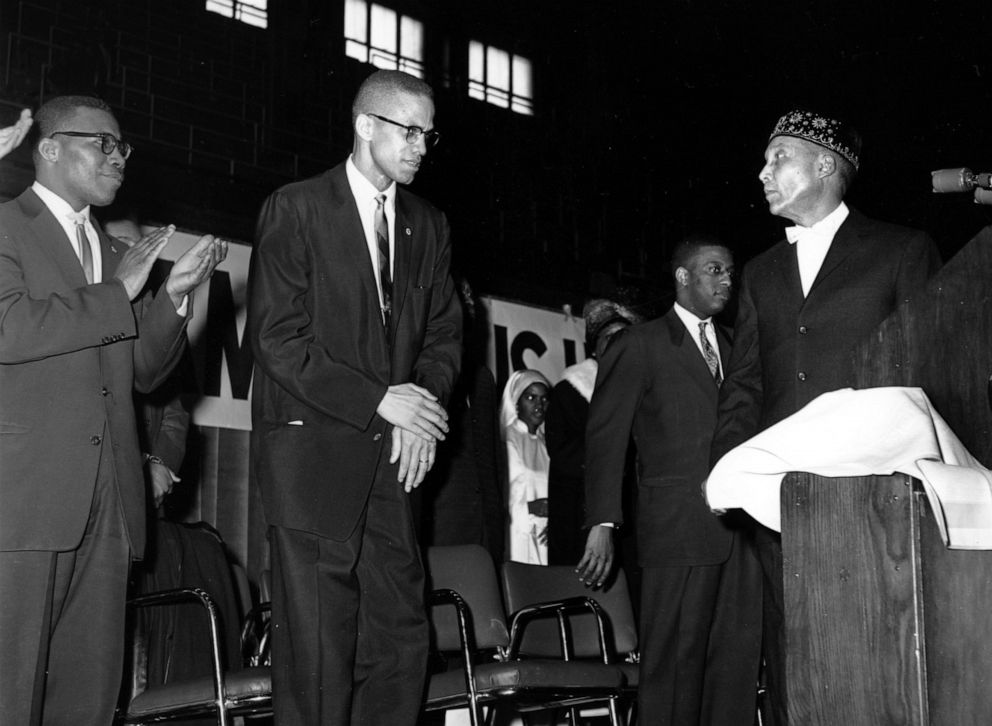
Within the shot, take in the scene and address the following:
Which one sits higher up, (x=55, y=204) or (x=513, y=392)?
(x=55, y=204)

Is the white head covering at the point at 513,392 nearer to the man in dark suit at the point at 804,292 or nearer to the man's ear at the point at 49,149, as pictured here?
the man in dark suit at the point at 804,292

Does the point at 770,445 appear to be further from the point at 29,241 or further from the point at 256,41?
the point at 256,41

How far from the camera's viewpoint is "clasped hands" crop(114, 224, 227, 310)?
3.12m

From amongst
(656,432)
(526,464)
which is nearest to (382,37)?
(526,464)

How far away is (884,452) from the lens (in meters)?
1.60

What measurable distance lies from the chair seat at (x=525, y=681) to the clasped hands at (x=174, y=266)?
1415 mm

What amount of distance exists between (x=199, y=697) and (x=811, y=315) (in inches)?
79.0

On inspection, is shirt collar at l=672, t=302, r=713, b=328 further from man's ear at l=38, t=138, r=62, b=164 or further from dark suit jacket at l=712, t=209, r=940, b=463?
man's ear at l=38, t=138, r=62, b=164

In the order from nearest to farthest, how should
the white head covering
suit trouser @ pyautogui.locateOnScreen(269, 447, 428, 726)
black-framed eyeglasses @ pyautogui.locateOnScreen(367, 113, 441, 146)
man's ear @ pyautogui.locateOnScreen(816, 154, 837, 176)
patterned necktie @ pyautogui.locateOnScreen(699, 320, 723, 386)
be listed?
A: suit trouser @ pyautogui.locateOnScreen(269, 447, 428, 726) → black-framed eyeglasses @ pyautogui.locateOnScreen(367, 113, 441, 146) → man's ear @ pyautogui.locateOnScreen(816, 154, 837, 176) → patterned necktie @ pyautogui.locateOnScreen(699, 320, 723, 386) → the white head covering

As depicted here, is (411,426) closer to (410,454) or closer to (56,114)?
(410,454)

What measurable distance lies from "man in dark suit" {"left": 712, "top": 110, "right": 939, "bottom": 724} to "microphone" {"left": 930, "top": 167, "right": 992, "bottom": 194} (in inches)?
34.0

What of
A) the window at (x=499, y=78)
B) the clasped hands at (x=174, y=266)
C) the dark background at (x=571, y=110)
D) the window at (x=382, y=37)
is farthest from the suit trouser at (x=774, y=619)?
the window at (x=499, y=78)

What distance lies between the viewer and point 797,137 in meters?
3.46

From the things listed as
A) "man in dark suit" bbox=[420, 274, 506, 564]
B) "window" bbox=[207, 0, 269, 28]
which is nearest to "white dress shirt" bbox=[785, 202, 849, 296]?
"man in dark suit" bbox=[420, 274, 506, 564]
